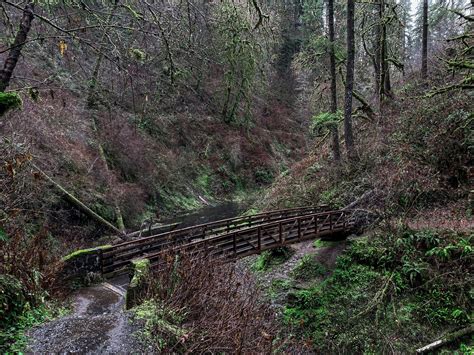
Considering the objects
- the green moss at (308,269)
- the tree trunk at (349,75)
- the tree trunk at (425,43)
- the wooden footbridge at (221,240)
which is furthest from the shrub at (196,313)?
the tree trunk at (425,43)

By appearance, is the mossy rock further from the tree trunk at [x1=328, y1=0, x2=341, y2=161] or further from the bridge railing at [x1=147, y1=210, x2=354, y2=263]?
the tree trunk at [x1=328, y1=0, x2=341, y2=161]

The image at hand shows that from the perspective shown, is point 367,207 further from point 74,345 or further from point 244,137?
point 244,137

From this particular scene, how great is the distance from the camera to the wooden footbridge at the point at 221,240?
32.1 ft

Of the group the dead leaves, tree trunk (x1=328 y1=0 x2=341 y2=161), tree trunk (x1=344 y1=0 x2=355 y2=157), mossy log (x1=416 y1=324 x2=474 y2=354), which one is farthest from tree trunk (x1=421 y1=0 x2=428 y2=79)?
the dead leaves

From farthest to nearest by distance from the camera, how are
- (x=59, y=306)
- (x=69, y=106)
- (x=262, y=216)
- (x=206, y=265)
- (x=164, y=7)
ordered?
(x=69, y=106)
(x=262, y=216)
(x=206, y=265)
(x=59, y=306)
(x=164, y=7)

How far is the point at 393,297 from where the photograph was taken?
1041cm

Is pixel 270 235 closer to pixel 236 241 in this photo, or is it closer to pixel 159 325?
pixel 236 241

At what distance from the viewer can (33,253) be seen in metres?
7.64

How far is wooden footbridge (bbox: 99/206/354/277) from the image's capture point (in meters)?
9.77

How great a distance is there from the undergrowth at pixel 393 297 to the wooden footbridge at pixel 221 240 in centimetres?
191

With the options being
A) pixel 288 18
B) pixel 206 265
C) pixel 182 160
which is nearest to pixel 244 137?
pixel 182 160

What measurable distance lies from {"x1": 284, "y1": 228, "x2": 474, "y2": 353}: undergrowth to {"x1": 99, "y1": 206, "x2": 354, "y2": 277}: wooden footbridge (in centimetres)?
191

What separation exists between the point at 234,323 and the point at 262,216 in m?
9.26

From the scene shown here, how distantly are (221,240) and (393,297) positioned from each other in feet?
17.5
